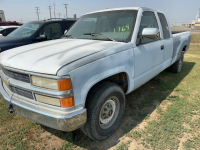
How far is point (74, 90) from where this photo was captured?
5.80 feet

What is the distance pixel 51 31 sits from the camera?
18.4ft

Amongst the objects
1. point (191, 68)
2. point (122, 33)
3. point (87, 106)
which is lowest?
point (191, 68)

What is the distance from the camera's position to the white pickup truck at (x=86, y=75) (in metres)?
1.77

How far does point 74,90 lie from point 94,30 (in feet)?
5.60

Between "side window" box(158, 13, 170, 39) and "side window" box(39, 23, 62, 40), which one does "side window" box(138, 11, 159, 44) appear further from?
"side window" box(39, 23, 62, 40)

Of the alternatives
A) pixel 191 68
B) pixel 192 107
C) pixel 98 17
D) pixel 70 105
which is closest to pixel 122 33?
pixel 98 17

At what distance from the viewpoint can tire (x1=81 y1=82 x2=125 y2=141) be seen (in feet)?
6.74

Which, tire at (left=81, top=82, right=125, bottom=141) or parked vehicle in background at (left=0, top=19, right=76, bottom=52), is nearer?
tire at (left=81, top=82, right=125, bottom=141)

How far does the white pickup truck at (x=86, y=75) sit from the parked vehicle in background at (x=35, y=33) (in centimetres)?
257

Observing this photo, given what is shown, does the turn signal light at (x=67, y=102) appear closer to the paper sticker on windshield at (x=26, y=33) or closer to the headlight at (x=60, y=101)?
the headlight at (x=60, y=101)

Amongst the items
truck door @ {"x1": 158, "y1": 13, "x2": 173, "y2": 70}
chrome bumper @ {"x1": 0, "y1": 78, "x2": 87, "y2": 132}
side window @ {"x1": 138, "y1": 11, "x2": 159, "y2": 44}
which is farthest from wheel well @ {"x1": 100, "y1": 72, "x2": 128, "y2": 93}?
Result: truck door @ {"x1": 158, "y1": 13, "x2": 173, "y2": 70}

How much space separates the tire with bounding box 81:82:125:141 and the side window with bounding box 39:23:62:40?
3953 mm

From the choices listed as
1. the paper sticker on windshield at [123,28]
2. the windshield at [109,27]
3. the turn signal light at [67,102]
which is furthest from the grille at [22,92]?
the paper sticker on windshield at [123,28]

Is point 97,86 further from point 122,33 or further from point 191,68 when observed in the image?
point 191,68
